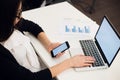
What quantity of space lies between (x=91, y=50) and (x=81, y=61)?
0.15 meters

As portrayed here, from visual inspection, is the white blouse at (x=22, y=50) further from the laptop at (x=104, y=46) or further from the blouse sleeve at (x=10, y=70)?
the laptop at (x=104, y=46)

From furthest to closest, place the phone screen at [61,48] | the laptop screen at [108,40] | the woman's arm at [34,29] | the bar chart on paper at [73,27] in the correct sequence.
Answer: the bar chart on paper at [73,27]
the woman's arm at [34,29]
the phone screen at [61,48]
the laptop screen at [108,40]

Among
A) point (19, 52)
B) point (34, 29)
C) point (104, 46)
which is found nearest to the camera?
point (19, 52)

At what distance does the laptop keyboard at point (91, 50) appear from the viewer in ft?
4.79

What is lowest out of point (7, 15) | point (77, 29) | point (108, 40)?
point (77, 29)

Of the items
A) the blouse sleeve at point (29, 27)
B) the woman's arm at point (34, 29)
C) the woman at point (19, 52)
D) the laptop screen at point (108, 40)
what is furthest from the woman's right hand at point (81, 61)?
the blouse sleeve at point (29, 27)

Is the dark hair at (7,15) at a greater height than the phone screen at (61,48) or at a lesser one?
greater

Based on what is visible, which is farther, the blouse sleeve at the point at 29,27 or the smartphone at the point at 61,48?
the blouse sleeve at the point at 29,27

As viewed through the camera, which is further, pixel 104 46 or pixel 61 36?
pixel 61 36

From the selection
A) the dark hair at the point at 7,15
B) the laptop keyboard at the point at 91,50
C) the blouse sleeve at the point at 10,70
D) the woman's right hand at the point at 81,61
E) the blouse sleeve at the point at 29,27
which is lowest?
the laptop keyboard at the point at 91,50

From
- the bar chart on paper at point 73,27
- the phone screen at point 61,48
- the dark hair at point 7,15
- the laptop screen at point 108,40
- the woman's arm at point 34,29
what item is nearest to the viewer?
the dark hair at point 7,15

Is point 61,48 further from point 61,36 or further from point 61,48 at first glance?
point 61,36

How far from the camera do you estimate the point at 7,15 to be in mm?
1167

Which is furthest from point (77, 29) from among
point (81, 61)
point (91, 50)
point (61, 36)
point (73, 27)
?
point (81, 61)
